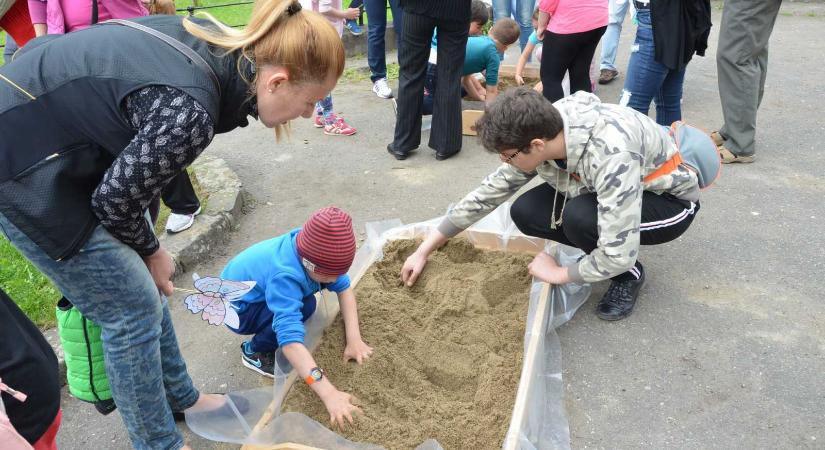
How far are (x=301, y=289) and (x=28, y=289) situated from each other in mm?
1642

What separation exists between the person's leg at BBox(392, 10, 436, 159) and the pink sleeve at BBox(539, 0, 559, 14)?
0.91 m

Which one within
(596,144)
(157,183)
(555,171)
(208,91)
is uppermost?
(208,91)

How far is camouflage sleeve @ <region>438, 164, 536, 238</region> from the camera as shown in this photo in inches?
108

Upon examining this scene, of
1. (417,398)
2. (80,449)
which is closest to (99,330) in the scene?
(80,449)

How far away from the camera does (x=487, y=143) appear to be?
2340 mm

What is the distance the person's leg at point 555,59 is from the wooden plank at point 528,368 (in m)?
2.51

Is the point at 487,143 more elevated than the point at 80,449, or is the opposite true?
the point at 487,143

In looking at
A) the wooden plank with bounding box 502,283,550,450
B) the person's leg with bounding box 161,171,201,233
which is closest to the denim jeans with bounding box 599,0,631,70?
the wooden plank with bounding box 502,283,550,450

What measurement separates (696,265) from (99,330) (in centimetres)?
272

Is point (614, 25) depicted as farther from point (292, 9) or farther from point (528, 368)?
point (292, 9)

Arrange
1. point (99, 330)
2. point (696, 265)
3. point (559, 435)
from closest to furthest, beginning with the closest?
point (99, 330) → point (559, 435) → point (696, 265)

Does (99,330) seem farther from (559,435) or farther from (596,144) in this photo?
(596,144)

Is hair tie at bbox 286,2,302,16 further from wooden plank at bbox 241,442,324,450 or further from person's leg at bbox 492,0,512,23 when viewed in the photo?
person's leg at bbox 492,0,512,23

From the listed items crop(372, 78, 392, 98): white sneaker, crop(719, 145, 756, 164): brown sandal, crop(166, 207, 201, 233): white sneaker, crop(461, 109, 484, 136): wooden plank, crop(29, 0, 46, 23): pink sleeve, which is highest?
crop(29, 0, 46, 23): pink sleeve
